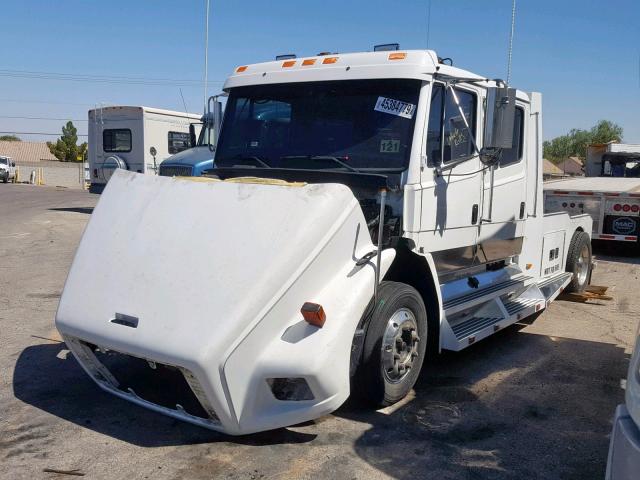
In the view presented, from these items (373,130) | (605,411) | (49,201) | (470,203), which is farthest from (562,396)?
(49,201)

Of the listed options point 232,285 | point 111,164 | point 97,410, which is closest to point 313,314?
point 232,285

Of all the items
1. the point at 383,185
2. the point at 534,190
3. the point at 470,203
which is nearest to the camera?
the point at 383,185

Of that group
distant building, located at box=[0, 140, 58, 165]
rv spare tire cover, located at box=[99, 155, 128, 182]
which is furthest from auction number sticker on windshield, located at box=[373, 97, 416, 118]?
distant building, located at box=[0, 140, 58, 165]

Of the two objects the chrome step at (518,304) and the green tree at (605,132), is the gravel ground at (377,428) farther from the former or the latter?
the green tree at (605,132)

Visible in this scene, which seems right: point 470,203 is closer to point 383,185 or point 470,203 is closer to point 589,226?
point 383,185

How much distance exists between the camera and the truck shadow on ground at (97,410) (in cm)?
419

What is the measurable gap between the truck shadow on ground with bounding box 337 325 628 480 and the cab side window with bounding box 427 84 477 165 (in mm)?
1855

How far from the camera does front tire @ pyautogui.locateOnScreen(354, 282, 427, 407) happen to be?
14.2 feet

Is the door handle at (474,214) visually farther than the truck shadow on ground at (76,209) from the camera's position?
No

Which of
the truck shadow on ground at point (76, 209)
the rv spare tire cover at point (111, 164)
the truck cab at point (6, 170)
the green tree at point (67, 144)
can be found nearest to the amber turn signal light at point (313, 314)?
the rv spare tire cover at point (111, 164)

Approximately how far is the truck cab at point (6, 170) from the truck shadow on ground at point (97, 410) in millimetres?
37665

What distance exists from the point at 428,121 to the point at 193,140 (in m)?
4.21

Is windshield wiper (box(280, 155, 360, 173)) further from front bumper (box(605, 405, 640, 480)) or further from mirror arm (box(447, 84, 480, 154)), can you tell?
front bumper (box(605, 405, 640, 480))

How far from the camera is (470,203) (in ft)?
18.6
